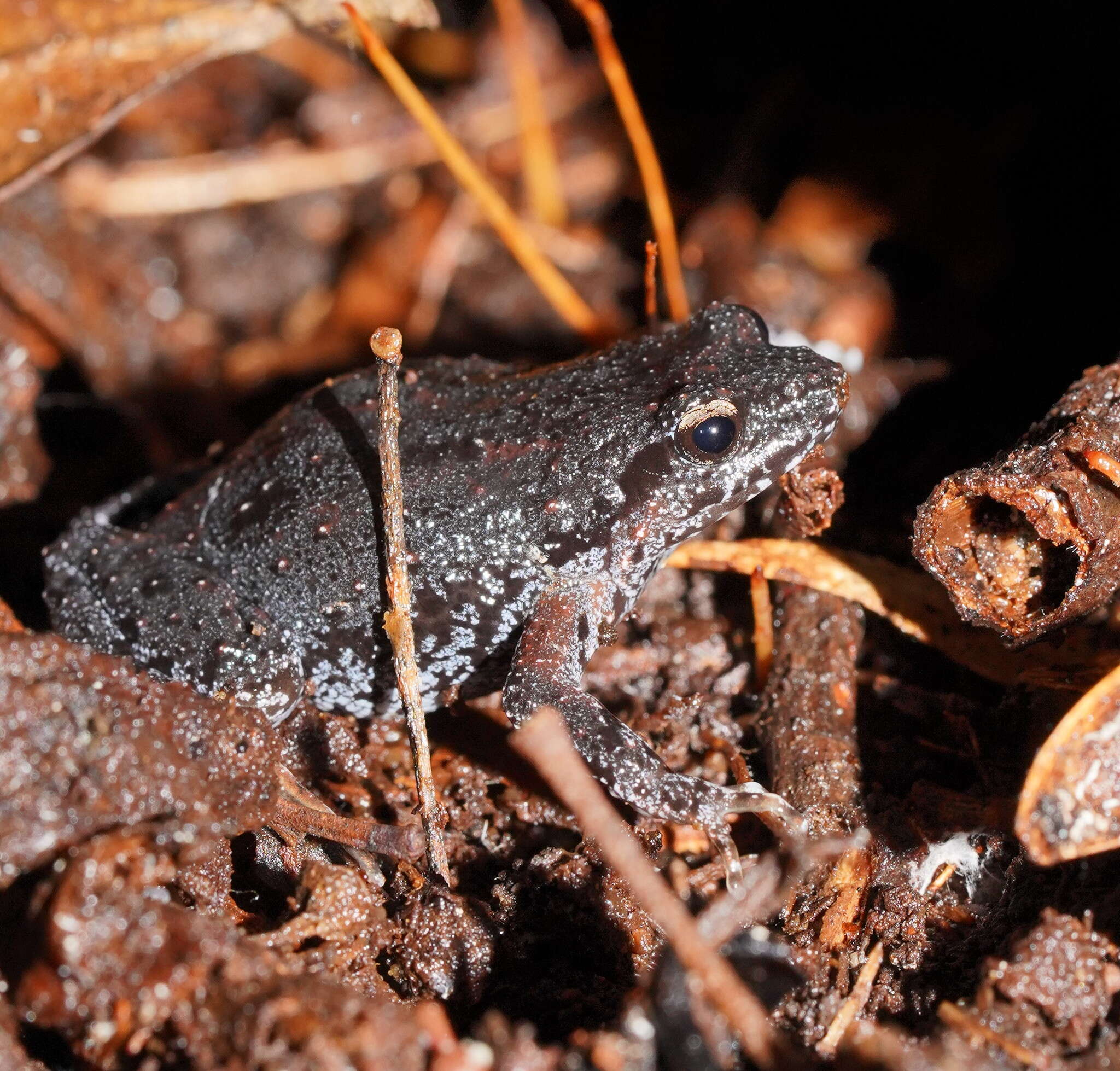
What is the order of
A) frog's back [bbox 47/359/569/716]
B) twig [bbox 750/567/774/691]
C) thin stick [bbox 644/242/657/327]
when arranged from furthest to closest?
1. thin stick [bbox 644/242/657/327]
2. twig [bbox 750/567/774/691]
3. frog's back [bbox 47/359/569/716]

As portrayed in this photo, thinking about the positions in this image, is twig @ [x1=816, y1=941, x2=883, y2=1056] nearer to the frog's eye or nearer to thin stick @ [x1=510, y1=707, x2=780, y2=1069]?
thin stick @ [x1=510, y1=707, x2=780, y2=1069]

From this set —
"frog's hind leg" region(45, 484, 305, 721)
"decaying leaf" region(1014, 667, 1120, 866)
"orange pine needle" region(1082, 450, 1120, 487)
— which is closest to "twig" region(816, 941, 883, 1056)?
"decaying leaf" region(1014, 667, 1120, 866)

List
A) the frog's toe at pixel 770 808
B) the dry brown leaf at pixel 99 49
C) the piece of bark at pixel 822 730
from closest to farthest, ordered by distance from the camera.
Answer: the piece of bark at pixel 822 730 → the frog's toe at pixel 770 808 → the dry brown leaf at pixel 99 49

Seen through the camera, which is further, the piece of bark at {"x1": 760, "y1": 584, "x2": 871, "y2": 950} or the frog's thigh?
the frog's thigh

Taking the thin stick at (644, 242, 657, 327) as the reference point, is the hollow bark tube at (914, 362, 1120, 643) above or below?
below

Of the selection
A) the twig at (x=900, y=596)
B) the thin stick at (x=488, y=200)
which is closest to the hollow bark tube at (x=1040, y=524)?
the twig at (x=900, y=596)

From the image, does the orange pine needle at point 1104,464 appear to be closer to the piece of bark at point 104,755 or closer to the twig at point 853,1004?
the twig at point 853,1004

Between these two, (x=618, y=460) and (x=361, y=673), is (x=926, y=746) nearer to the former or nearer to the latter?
(x=618, y=460)
